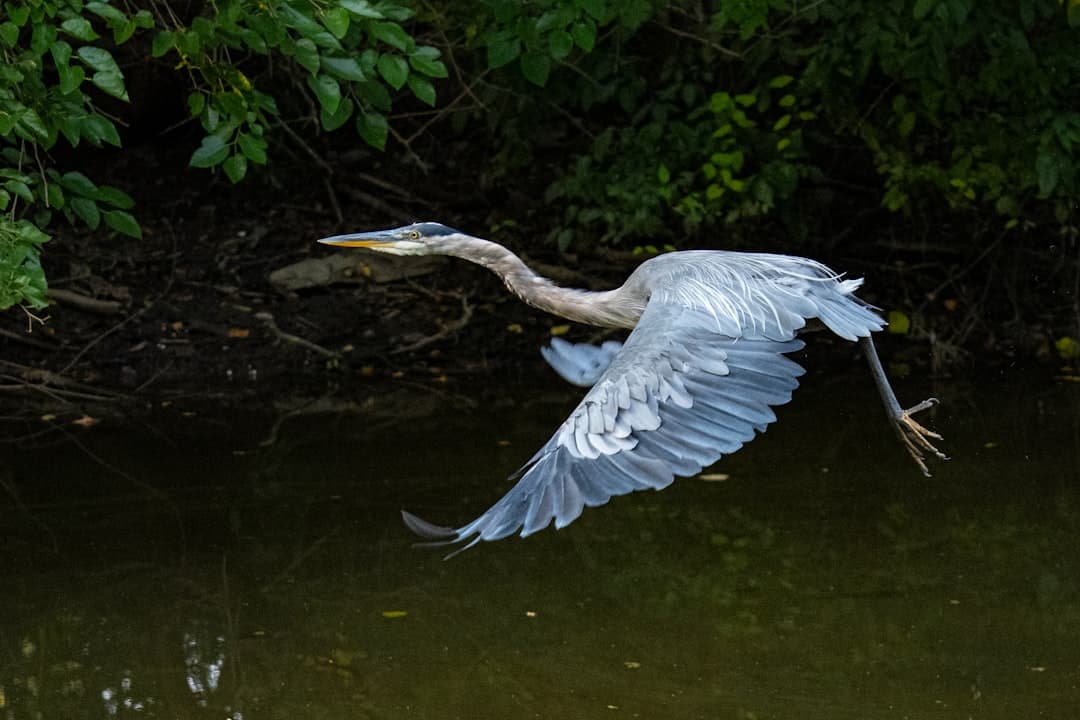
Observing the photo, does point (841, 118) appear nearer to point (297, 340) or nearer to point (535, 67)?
point (535, 67)

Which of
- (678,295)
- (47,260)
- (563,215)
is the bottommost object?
(47,260)

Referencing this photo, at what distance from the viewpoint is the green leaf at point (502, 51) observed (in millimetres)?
6551

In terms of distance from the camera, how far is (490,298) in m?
9.59

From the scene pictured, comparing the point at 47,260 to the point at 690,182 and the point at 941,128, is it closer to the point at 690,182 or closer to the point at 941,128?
the point at 690,182

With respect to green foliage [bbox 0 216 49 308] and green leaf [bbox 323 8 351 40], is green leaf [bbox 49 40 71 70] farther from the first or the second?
green leaf [bbox 323 8 351 40]

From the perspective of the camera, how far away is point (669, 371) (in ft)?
13.7

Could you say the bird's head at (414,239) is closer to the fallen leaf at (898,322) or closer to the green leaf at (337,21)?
the green leaf at (337,21)

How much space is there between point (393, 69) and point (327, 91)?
25 cm

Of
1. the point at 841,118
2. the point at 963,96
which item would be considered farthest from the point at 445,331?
the point at 963,96

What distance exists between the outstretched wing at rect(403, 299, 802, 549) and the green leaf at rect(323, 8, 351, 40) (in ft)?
4.46

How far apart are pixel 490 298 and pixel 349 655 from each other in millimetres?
4850

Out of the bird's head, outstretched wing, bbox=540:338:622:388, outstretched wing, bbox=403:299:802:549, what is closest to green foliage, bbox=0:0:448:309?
the bird's head

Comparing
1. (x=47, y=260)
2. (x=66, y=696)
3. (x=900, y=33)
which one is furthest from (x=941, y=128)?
(x=66, y=696)

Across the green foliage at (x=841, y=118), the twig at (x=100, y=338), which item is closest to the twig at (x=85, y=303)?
the twig at (x=100, y=338)
